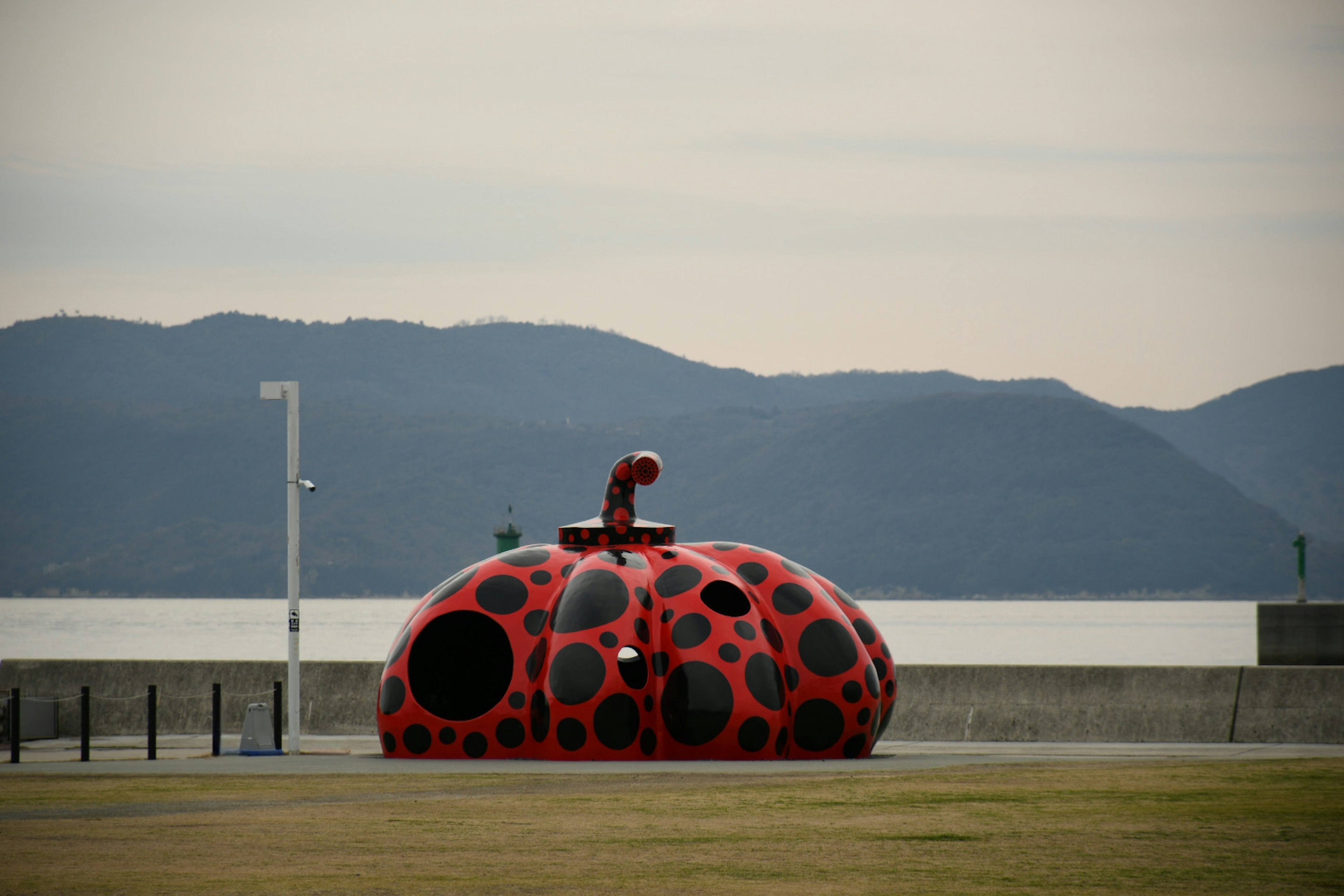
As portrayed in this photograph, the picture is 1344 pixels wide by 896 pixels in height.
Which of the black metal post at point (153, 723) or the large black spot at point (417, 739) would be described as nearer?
the large black spot at point (417, 739)

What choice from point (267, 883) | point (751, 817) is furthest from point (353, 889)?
point (751, 817)

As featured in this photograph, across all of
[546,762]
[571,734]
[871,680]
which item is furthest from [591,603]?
[871,680]

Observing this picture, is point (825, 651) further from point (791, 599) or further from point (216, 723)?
point (216, 723)

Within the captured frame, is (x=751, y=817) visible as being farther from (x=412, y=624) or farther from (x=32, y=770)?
(x=32, y=770)

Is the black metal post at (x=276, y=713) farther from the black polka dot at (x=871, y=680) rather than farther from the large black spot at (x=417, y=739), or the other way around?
the black polka dot at (x=871, y=680)

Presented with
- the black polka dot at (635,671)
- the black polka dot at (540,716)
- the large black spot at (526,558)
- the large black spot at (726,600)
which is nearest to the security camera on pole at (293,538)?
the large black spot at (526,558)

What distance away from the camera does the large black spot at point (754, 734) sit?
59.2 feet

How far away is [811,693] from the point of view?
18.4m

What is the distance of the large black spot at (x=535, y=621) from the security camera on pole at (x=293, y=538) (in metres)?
3.07

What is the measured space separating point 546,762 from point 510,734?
0.54 m

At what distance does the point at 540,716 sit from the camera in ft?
59.8

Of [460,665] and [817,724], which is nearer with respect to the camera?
[817,724]

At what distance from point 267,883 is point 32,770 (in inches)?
353

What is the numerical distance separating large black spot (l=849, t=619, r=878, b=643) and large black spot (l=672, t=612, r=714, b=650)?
6.60 ft
